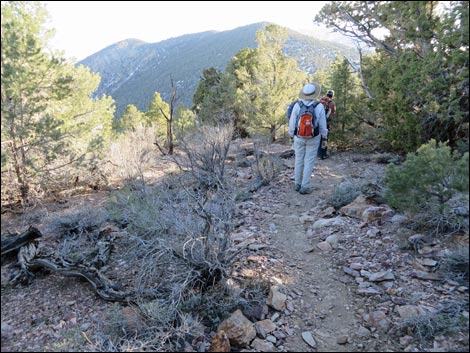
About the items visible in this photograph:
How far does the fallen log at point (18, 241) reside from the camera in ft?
10.4

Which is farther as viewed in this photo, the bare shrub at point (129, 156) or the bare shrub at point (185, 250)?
the bare shrub at point (129, 156)

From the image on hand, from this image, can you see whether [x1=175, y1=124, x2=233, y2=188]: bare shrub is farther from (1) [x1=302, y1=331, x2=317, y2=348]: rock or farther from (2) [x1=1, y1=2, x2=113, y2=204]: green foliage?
(1) [x1=302, y1=331, x2=317, y2=348]: rock

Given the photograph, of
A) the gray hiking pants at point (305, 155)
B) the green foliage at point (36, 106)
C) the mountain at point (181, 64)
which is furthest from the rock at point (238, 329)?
the mountain at point (181, 64)

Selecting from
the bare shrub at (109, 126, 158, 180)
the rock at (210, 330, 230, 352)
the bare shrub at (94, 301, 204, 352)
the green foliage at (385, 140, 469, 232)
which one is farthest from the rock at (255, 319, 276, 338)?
the bare shrub at (109, 126, 158, 180)

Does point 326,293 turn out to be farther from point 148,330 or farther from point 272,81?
point 272,81

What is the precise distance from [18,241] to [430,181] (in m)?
4.28

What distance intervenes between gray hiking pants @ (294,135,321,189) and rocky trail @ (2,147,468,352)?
1.25 meters

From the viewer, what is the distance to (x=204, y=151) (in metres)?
5.19

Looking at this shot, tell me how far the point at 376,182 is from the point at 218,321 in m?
3.60

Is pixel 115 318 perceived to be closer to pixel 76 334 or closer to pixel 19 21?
pixel 76 334

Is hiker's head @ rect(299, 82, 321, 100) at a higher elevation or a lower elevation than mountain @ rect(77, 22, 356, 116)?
lower

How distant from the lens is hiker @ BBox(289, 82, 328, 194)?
5508 mm

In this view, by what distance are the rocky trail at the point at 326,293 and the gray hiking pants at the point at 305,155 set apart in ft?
4.10

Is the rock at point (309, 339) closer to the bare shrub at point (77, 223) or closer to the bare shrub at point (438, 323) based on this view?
the bare shrub at point (438, 323)
